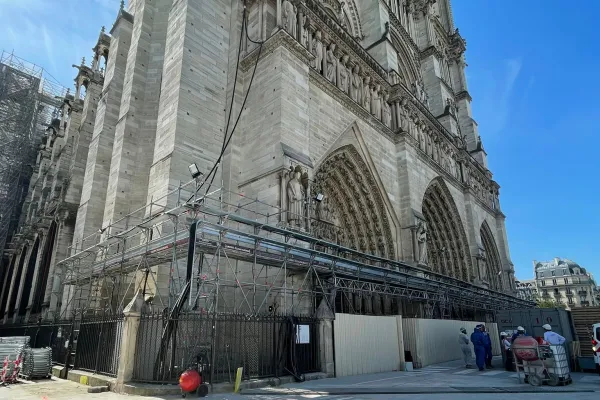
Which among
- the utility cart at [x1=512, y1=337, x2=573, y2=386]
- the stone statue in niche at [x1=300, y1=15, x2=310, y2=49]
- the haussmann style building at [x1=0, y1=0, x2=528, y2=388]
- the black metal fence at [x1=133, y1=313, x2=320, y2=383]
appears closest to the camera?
the black metal fence at [x1=133, y1=313, x2=320, y2=383]

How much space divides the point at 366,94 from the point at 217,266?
43.5 ft

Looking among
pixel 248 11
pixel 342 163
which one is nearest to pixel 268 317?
pixel 342 163

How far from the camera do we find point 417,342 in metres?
12.7

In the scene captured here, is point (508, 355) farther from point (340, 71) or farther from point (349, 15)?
point (349, 15)

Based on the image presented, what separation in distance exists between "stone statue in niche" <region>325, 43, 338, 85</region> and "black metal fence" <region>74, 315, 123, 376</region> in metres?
12.5

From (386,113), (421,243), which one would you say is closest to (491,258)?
(421,243)

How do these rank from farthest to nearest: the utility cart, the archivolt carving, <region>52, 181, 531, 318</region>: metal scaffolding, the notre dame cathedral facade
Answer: the archivolt carving < the notre dame cathedral facade < <region>52, 181, 531, 318</region>: metal scaffolding < the utility cart

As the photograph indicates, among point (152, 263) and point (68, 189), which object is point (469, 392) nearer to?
point (152, 263)

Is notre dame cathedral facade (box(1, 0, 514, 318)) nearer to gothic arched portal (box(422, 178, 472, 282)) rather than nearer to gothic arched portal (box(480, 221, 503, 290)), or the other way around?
gothic arched portal (box(422, 178, 472, 282))

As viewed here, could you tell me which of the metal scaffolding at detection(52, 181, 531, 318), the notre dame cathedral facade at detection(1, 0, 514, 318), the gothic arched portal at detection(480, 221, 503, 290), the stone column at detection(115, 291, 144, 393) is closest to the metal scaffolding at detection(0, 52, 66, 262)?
the notre dame cathedral facade at detection(1, 0, 514, 318)

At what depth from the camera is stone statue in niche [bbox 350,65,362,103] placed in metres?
18.3

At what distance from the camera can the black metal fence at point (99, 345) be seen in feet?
28.6

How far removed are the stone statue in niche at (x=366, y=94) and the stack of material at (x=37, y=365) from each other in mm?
15256

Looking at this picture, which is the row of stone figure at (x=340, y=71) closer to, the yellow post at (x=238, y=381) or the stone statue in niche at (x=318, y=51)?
the stone statue in niche at (x=318, y=51)
